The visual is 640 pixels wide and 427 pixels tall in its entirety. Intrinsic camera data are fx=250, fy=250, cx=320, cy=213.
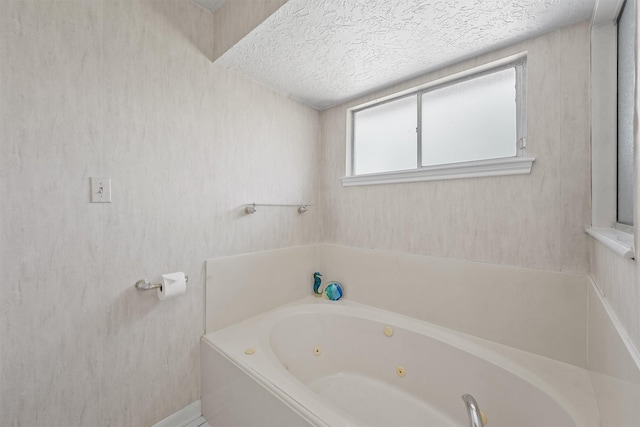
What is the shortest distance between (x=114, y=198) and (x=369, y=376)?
176 cm

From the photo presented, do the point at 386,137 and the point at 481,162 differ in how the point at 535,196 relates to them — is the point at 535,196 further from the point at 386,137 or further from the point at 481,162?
the point at 386,137

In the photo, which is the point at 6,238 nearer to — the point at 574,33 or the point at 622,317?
the point at 622,317

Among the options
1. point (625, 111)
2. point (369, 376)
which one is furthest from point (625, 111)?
point (369, 376)

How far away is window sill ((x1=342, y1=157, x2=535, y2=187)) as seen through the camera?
50.4 inches

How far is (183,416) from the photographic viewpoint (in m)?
1.36

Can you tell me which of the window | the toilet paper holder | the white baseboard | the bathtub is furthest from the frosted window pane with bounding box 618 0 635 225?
the white baseboard

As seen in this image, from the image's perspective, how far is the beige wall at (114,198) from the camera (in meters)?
0.96

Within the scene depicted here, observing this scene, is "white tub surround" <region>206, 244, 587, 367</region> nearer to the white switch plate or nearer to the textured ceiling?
the white switch plate

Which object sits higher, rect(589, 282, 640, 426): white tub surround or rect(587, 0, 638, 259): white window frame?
rect(587, 0, 638, 259): white window frame

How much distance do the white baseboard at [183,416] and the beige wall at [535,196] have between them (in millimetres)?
1527

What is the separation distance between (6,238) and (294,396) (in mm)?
1233

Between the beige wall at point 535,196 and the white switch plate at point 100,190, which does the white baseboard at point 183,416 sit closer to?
the white switch plate at point 100,190

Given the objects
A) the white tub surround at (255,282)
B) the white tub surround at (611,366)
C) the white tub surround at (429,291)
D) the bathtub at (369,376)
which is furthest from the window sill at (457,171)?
the bathtub at (369,376)

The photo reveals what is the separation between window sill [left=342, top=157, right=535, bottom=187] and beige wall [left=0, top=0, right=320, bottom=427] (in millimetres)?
939
